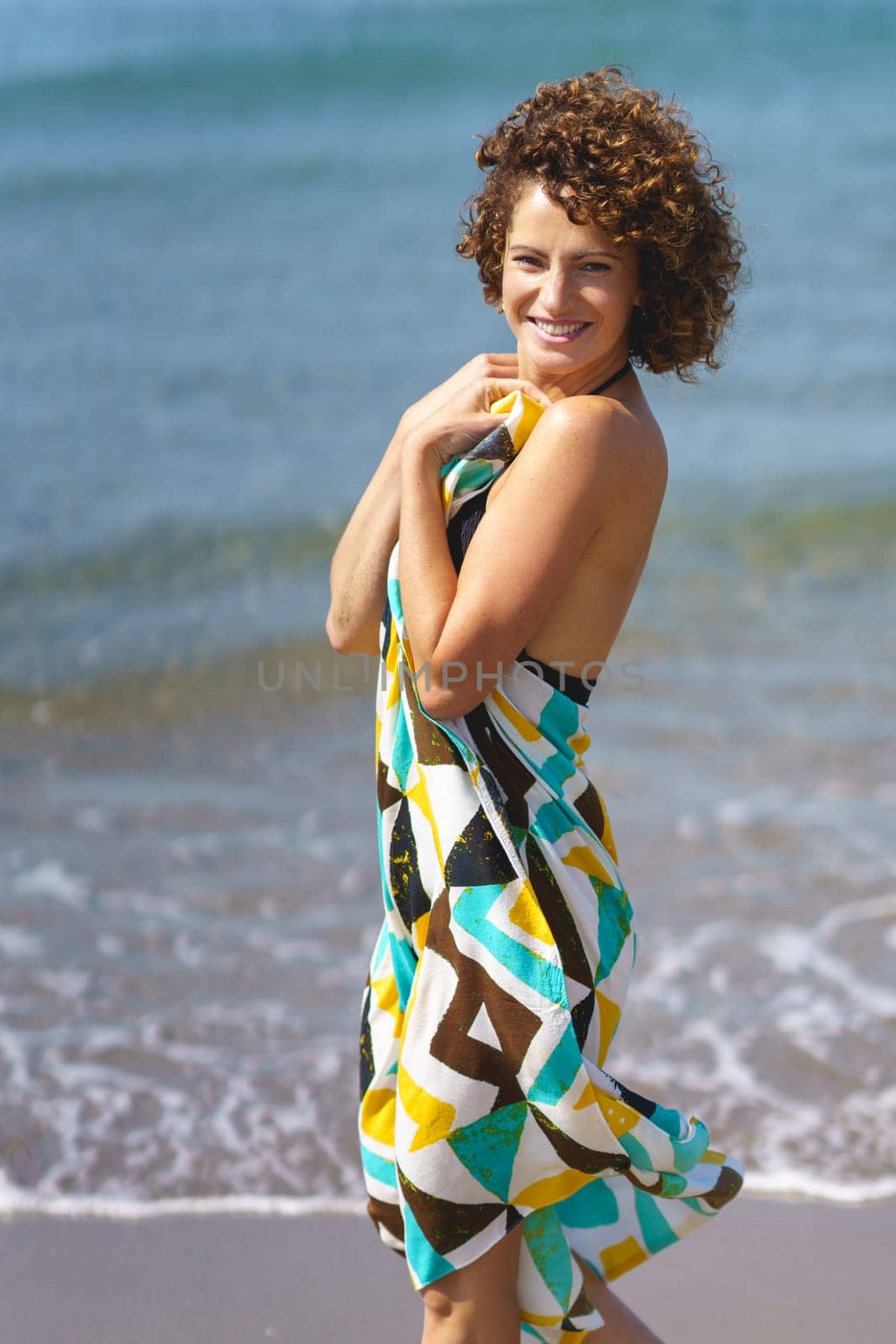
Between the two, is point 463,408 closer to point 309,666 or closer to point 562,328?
point 562,328

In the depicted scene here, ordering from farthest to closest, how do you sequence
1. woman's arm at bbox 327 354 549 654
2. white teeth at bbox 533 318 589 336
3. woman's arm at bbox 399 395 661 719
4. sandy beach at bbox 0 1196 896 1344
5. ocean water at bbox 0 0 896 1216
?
ocean water at bbox 0 0 896 1216 < sandy beach at bbox 0 1196 896 1344 < woman's arm at bbox 327 354 549 654 < white teeth at bbox 533 318 589 336 < woman's arm at bbox 399 395 661 719

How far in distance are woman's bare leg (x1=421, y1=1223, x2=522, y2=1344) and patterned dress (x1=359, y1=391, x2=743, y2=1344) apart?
0.03 m

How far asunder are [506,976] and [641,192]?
3.45 feet

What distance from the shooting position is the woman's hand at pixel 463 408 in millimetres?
1966

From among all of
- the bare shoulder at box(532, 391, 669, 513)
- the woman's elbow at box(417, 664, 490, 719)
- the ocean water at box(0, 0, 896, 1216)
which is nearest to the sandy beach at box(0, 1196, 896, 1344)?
the ocean water at box(0, 0, 896, 1216)

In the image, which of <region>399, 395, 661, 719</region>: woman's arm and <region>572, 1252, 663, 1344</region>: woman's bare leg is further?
<region>572, 1252, 663, 1344</region>: woman's bare leg

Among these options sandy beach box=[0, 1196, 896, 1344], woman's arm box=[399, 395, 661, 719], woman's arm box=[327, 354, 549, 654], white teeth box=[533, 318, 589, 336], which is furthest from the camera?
sandy beach box=[0, 1196, 896, 1344]

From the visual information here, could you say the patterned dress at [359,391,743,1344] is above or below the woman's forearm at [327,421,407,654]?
below

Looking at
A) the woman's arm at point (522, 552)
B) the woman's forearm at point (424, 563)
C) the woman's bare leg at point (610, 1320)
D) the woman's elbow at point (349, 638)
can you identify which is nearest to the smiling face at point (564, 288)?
the woman's arm at point (522, 552)

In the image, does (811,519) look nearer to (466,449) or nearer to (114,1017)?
(114,1017)

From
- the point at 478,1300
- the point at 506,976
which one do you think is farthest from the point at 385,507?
the point at 478,1300

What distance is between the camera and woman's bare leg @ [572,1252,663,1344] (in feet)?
7.01

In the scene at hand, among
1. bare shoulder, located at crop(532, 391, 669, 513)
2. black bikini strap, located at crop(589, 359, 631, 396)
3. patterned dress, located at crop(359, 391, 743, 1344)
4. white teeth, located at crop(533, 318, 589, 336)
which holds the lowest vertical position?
patterned dress, located at crop(359, 391, 743, 1344)

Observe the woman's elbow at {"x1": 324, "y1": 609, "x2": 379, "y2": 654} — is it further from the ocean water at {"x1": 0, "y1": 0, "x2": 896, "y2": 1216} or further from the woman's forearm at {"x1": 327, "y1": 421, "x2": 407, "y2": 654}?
the ocean water at {"x1": 0, "y1": 0, "x2": 896, "y2": 1216}
